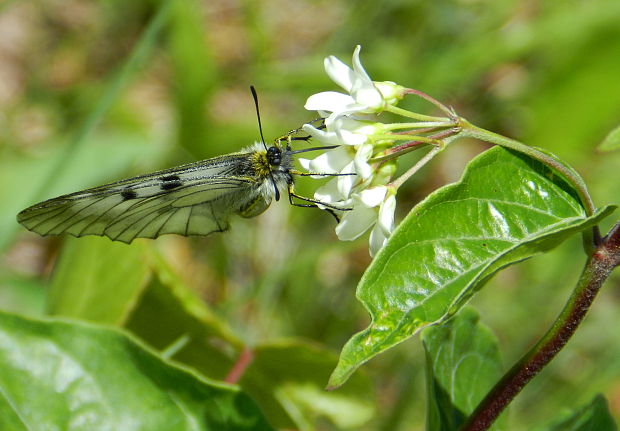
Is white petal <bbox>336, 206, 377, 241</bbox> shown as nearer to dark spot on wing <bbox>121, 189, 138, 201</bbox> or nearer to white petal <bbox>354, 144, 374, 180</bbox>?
white petal <bbox>354, 144, 374, 180</bbox>

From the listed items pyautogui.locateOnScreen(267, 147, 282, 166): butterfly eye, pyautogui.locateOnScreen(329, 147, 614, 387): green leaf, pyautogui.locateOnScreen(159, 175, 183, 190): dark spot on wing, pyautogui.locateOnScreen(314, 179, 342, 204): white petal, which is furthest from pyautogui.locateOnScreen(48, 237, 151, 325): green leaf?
pyautogui.locateOnScreen(329, 147, 614, 387): green leaf

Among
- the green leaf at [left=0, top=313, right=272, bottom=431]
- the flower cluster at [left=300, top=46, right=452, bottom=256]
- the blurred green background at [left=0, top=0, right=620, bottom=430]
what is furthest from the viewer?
the blurred green background at [left=0, top=0, right=620, bottom=430]

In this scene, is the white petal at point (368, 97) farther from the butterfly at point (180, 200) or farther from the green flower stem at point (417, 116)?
the butterfly at point (180, 200)

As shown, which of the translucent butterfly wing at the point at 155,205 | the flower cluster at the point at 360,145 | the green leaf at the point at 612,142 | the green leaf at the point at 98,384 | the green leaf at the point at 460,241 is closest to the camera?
the green leaf at the point at 460,241

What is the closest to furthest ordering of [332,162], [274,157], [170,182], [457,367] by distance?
[332,162] → [457,367] → [170,182] → [274,157]

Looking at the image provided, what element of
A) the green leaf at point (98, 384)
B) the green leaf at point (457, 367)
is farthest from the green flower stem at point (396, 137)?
the green leaf at point (98, 384)

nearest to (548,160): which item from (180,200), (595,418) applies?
(595,418)

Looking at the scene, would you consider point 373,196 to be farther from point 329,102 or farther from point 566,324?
point 566,324
